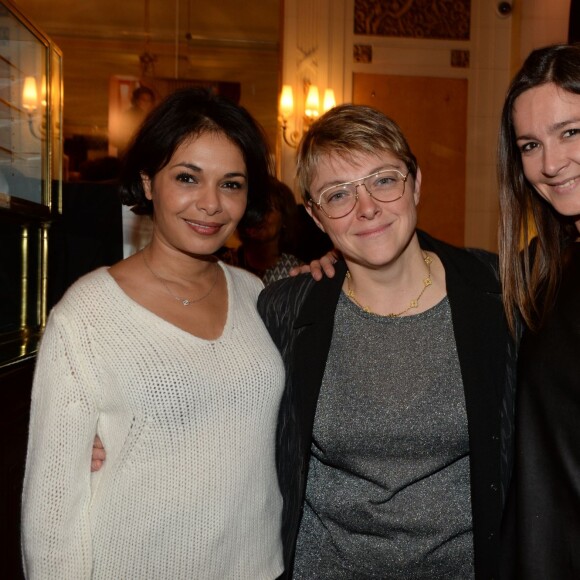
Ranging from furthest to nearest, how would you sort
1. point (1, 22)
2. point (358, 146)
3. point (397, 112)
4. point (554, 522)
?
point (397, 112) → point (1, 22) → point (358, 146) → point (554, 522)

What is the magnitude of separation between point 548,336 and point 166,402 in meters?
0.90

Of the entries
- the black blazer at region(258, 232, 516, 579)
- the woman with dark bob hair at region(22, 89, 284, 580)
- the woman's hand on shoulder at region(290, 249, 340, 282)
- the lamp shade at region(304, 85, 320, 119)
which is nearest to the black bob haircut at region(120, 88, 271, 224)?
the woman with dark bob hair at region(22, 89, 284, 580)

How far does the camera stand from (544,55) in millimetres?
1665

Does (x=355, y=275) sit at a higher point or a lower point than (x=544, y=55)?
lower

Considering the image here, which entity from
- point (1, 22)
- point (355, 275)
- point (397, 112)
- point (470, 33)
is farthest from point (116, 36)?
point (355, 275)

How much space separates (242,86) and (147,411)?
18.9 ft

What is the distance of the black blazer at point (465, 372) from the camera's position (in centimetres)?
169

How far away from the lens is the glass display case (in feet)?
8.19

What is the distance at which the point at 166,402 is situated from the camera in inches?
64.0

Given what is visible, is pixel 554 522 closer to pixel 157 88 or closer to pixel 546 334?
pixel 546 334

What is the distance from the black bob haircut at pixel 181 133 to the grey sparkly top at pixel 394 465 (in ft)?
2.14

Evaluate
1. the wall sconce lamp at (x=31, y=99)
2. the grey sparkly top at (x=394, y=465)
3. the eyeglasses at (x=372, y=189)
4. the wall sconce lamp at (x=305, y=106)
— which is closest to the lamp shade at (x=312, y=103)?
the wall sconce lamp at (x=305, y=106)

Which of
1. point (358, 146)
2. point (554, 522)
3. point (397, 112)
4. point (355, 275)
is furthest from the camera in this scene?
point (397, 112)

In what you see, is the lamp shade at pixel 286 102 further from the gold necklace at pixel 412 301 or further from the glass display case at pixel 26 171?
the gold necklace at pixel 412 301
